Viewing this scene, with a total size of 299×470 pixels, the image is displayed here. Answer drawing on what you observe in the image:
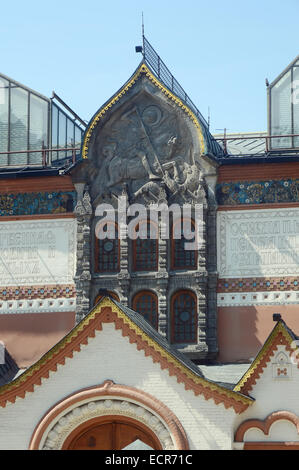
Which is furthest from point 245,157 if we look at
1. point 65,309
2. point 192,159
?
point 65,309

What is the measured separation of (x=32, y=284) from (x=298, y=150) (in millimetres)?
8989

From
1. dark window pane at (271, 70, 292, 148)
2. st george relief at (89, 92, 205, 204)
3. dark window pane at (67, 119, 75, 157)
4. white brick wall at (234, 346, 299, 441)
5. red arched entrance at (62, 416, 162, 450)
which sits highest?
dark window pane at (67, 119, 75, 157)

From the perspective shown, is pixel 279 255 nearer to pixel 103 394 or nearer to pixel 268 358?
pixel 268 358

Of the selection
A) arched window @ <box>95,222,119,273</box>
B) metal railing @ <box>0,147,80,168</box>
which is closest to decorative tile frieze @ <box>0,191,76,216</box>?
metal railing @ <box>0,147,80,168</box>

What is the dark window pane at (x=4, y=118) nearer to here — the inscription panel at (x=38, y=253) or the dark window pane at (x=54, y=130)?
the dark window pane at (x=54, y=130)

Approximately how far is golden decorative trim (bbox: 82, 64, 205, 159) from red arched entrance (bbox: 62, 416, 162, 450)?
9.67m

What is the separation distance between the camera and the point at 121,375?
29484 millimetres

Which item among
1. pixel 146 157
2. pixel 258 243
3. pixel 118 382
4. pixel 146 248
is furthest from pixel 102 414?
pixel 146 157

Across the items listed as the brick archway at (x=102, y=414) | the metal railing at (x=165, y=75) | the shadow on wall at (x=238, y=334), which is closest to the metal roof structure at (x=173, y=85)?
the metal railing at (x=165, y=75)

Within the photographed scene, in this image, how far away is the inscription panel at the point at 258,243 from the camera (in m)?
35.1

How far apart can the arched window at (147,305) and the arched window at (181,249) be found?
1115 mm

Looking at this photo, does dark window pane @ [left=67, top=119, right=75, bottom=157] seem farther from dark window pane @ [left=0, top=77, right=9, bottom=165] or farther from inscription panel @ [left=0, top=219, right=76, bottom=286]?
inscription panel @ [left=0, top=219, right=76, bottom=286]

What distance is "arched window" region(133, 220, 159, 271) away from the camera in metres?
35.9

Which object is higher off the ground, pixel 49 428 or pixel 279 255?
pixel 279 255
